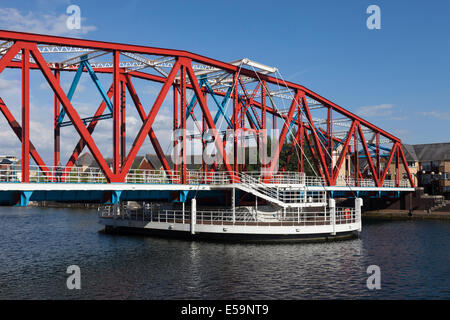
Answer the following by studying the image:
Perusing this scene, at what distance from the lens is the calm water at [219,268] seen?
23.9 m

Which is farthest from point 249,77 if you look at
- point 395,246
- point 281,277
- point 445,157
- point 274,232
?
point 445,157

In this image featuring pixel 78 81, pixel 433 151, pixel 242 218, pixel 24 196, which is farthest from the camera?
pixel 433 151

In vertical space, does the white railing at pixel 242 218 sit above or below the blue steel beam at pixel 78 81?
below

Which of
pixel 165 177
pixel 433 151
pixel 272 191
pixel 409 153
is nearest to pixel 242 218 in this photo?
pixel 272 191

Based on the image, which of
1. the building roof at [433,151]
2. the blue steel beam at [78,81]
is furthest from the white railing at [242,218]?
the building roof at [433,151]

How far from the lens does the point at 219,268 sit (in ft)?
96.3

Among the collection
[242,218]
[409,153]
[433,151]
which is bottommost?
[242,218]

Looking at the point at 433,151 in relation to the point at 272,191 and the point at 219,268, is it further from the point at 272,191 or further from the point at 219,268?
the point at 219,268

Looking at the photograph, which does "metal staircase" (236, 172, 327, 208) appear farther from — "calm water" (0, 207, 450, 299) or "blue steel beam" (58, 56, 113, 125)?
"blue steel beam" (58, 56, 113, 125)

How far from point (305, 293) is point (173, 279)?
7.73 metres

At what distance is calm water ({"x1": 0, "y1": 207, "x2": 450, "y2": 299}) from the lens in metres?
23.9

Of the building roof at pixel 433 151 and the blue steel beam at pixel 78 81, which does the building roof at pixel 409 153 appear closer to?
the building roof at pixel 433 151
